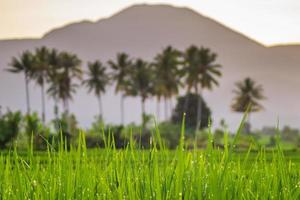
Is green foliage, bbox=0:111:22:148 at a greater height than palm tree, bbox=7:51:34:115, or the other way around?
palm tree, bbox=7:51:34:115

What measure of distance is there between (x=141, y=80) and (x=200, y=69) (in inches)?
835

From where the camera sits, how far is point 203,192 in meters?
5.20

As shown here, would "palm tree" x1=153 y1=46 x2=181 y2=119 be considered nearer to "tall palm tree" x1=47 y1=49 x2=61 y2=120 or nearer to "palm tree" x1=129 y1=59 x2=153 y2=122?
"palm tree" x1=129 y1=59 x2=153 y2=122

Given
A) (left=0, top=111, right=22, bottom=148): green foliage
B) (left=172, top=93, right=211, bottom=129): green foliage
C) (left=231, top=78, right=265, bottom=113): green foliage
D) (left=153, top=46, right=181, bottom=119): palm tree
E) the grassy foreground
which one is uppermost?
(left=153, top=46, right=181, bottom=119): palm tree

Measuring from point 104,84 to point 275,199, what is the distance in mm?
154373

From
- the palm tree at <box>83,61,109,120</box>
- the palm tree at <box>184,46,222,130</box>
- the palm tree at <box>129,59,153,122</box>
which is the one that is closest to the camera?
the palm tree at <box>184,46,222,130</box>

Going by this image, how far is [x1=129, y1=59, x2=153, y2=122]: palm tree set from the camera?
14975 centimetres

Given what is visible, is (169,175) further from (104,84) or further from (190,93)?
(104,84)

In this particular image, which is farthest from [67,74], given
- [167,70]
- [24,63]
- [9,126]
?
[9,126]

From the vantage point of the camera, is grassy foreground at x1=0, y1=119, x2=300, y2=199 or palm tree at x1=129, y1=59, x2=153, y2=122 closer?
grassy foreground at x1=0, y1=119, x2=300, y2=199

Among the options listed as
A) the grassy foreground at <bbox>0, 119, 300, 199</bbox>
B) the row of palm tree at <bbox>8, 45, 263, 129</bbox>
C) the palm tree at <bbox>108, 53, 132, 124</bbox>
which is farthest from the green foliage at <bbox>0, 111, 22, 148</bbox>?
the palm tree at <bbox>108, 53, 132, 124</bbox>

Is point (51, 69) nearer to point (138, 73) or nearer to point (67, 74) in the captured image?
point (67, 74)

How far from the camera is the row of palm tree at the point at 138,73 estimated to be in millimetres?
136125

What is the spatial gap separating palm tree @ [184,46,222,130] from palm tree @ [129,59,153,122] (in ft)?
50.2
